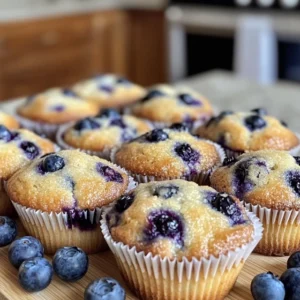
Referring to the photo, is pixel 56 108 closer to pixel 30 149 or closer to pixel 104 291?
pixel 30 149

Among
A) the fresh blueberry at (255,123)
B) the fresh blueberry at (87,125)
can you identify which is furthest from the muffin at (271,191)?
the fresh blueberry at (87,125)

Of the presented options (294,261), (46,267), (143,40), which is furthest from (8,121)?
(143,40)

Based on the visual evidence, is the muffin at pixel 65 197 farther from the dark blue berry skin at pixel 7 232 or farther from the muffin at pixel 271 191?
the muffin at pixel 271 191

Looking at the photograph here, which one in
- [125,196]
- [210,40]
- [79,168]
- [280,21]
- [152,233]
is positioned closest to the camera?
[152,233]

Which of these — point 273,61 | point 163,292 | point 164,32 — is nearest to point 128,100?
point 163,292

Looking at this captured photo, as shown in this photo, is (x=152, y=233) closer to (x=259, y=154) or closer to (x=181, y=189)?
(x=181, y=189)

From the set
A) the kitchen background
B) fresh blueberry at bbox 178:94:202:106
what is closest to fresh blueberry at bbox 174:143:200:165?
fresh blueberry at bbox 178:94:202:106
